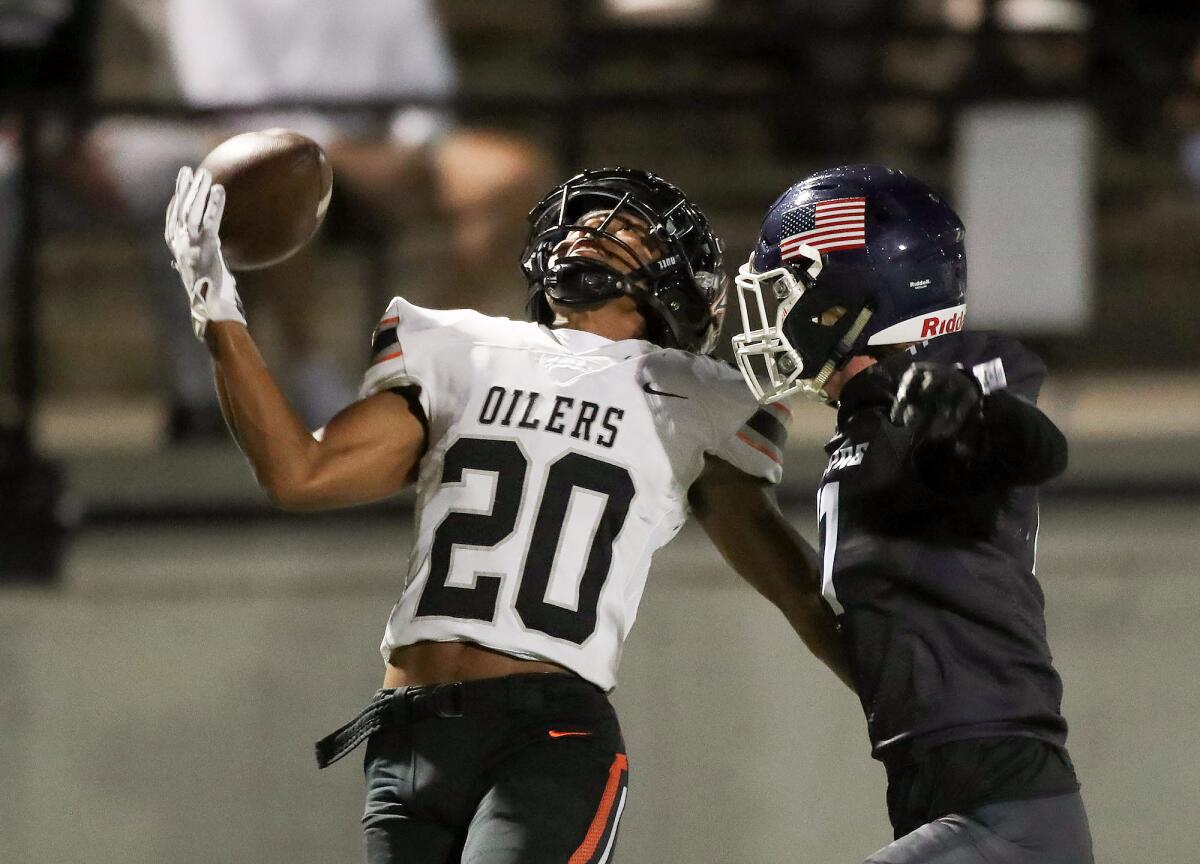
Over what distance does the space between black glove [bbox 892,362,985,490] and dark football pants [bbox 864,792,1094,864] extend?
43cm

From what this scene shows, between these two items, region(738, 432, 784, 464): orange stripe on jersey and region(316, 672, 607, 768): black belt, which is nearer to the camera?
region(316, 672, 607, 768): black belt

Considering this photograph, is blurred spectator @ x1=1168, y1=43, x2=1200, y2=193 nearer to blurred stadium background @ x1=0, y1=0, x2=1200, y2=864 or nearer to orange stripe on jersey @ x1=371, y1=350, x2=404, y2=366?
blurred stadium background @ x1=0, y1=0, x2=1200, y2=864

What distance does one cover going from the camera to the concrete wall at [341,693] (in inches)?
160

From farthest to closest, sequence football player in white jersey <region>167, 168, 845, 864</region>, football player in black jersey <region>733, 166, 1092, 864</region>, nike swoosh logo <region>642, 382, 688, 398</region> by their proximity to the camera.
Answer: nike swoosh logo <region>642, 382, 688, 398</region>
football player in white jersey <region>167, 168, 845, 864</region>
football player in black jersey <region>733, 166, 1092, 864</region>

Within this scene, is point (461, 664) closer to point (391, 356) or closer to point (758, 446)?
point (391, 356)

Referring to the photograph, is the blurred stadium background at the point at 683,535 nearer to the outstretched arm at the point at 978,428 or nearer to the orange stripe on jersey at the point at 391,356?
the orange stripe on jersey at the point at 391,356

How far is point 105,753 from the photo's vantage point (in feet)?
13.5

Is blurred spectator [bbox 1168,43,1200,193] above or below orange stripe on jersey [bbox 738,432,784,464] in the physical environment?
above

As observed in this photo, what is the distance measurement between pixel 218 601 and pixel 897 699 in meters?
2.32

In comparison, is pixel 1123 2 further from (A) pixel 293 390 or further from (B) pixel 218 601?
(B) pixel 218 601

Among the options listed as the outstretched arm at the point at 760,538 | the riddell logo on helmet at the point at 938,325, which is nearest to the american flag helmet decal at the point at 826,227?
the riddell logo on helmet at the point at 938,325

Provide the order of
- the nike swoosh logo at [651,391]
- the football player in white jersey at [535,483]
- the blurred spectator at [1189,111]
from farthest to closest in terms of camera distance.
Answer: the blurred spectator at [1189,111] < the nike swoosh logo at [651,391] < the football player in white jersey at [535,483]

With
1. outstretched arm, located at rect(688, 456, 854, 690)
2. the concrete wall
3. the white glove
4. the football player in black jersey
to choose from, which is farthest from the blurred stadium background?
the white glove

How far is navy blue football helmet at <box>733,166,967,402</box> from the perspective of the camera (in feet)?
7.59
